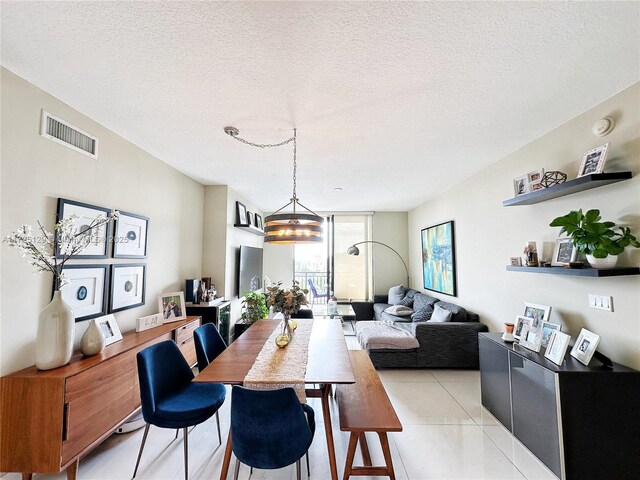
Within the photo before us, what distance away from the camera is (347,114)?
90.9 inches

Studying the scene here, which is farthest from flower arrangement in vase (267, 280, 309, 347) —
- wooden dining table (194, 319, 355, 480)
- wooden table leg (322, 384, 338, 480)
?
wooden table leg (322, 384, 338, 480)

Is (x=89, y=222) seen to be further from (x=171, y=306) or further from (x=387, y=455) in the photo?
(x=387, y=455)

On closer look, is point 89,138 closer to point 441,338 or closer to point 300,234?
point 300,234

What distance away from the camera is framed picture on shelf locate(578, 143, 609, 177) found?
1974mm

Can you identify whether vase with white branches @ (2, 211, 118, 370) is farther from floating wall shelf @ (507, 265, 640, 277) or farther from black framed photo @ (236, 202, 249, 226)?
floating wall shelf @ (507, 265, 640, 277)

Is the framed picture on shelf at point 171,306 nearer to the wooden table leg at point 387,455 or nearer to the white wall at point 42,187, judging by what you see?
the white wall at point 42,187

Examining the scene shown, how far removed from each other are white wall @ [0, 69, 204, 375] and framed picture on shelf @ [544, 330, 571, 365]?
3.71 meters

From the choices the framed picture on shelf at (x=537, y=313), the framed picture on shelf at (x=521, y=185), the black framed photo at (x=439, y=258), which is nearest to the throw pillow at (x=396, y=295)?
the black framed photo at (x=439, y=258)

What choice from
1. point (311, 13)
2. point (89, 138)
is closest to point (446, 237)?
point (311, 13)

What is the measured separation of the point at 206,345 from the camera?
2598 mm

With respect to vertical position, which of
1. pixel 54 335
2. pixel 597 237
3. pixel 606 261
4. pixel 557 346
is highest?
pixel 597 237

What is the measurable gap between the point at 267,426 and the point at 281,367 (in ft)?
1.38

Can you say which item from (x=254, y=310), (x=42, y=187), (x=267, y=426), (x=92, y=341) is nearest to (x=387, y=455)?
(x=267, y=426)

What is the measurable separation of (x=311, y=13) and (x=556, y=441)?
302 centimetres
